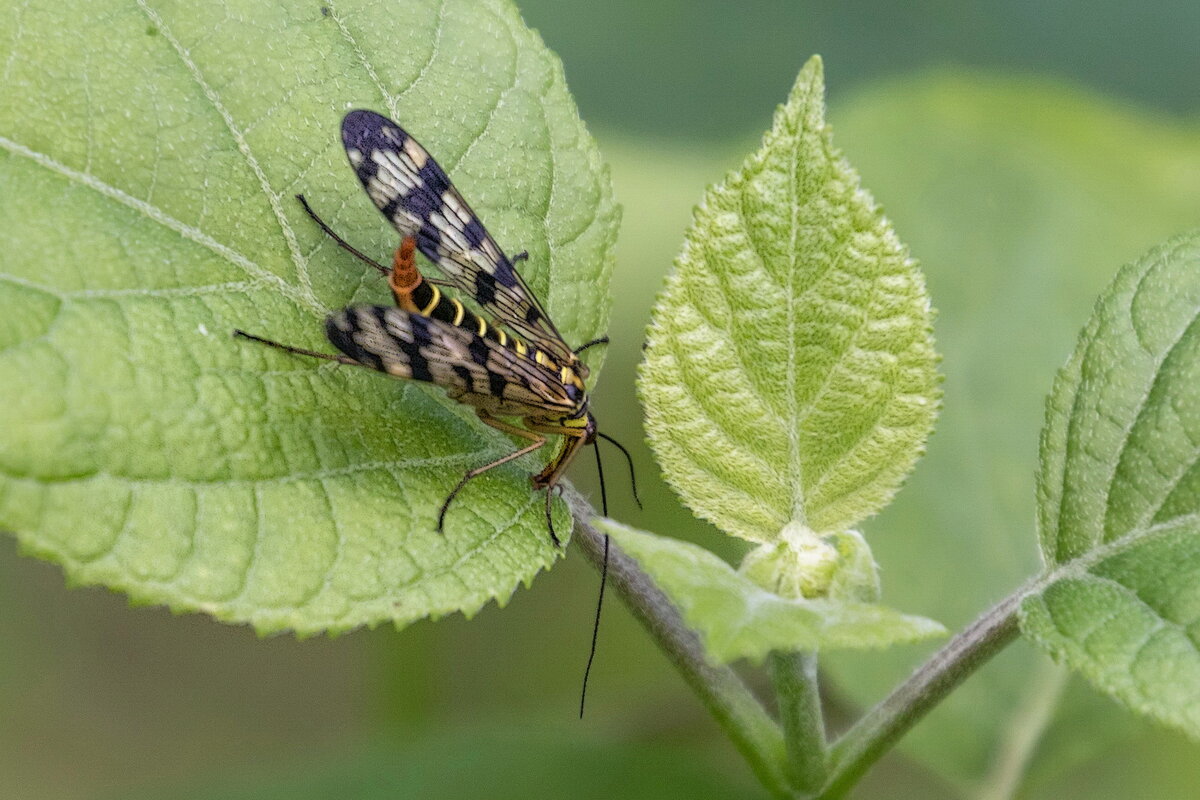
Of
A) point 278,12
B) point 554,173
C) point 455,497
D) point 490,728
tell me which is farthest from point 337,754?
point 278,12

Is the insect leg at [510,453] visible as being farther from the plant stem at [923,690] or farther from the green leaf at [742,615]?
the plant stem at [923,690]

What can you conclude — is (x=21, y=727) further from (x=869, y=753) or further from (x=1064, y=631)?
(x=1064, y=631)

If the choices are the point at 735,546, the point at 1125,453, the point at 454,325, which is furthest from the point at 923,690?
the point at 735,546

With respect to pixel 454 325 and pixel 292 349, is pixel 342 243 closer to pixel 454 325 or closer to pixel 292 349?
pixel 292 349

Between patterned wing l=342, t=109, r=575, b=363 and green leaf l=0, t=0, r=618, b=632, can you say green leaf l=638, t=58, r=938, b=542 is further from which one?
patterned wing l=342, t=109, r=575, b=363

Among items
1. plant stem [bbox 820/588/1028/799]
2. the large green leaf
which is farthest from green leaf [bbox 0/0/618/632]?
the large green leaf

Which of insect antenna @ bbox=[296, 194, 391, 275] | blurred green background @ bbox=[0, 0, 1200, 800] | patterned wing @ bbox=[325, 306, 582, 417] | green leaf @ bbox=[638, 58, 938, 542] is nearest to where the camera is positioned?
green leaf @ bbox=[638, 58, 938, 542]

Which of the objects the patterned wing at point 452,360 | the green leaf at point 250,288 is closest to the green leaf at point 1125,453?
the green leaf at point 250,288
